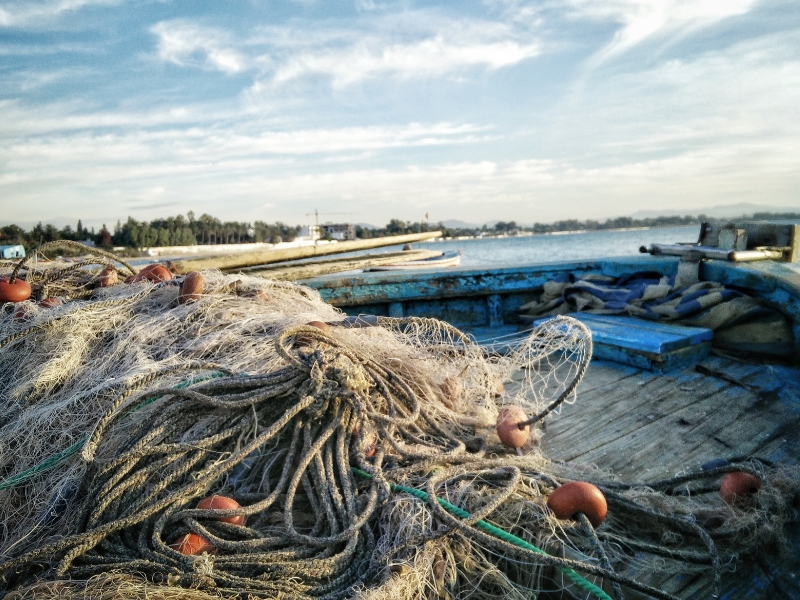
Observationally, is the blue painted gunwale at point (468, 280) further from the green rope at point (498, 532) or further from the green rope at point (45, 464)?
the green rope at point (498, 532)

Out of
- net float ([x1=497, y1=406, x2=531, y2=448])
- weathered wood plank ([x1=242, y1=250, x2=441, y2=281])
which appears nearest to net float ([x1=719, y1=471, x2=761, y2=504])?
net float ([x1=497, y1=406, x2=531, y2=448])

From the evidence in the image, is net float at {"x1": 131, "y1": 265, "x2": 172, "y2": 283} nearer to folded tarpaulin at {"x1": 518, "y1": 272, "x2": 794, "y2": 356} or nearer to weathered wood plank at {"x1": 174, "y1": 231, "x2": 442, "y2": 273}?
weathered wood plank at {"x1": 174, "y1": 231, "x2": 442, "y2": 273}

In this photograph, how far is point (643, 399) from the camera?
119 inches

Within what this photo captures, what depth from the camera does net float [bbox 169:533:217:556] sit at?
1.55 meters

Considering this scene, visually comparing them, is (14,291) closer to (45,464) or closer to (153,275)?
(153,275)

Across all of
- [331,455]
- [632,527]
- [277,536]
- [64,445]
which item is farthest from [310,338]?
[632,527]

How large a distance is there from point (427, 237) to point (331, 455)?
10.5 m

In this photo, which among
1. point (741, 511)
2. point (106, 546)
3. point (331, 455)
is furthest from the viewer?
point (331, 455)

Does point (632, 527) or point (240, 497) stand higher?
point (240, 497)

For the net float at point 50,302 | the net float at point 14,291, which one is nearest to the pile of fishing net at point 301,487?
the net float at point 50,302

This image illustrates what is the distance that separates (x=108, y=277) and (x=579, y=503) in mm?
3168

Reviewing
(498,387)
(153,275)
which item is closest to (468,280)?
(498,387)

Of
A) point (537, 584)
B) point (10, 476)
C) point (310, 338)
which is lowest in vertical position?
point (537, 584)

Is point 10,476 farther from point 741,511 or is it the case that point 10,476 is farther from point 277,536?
point 741,511
